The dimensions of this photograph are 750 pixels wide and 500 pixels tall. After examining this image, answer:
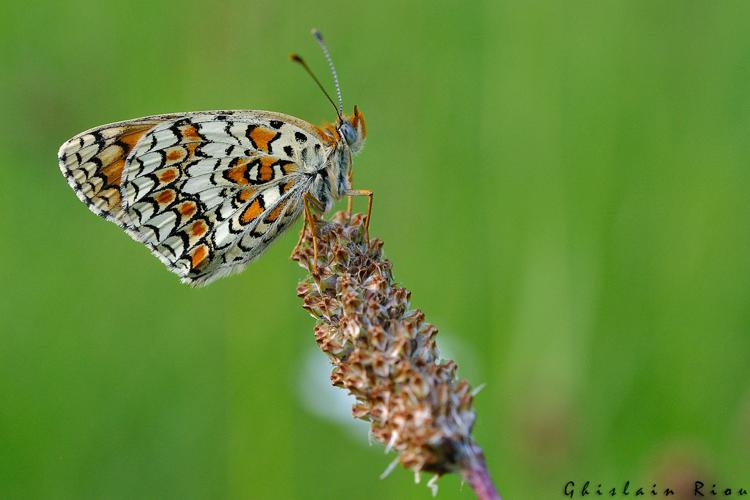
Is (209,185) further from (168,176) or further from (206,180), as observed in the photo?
(168,176)

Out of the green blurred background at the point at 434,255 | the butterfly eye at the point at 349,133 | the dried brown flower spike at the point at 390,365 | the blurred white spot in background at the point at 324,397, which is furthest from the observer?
the green blurred background at the point at 434,255

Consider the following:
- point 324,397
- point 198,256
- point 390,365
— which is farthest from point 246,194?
point 390,365

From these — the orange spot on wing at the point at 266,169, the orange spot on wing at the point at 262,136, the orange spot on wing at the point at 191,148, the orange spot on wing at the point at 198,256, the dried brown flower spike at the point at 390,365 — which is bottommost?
the dried brown flower spike at the point at 390,365

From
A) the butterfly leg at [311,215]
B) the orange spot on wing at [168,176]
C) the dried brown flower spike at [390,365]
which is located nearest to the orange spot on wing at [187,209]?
the orange spot on wing at [168,176]

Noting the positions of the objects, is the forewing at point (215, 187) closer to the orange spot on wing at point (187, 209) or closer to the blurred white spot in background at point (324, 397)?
the orange spot on wing at point (187, 209)

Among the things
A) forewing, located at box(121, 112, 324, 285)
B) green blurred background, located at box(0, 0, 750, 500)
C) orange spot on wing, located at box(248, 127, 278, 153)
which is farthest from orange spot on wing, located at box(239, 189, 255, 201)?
green blurred background, located at box(0, 0, 750, 500)

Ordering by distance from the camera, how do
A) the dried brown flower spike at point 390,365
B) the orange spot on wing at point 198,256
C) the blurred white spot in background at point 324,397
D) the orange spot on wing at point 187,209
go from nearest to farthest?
the dried brown flower spike at point 390,365 → the orange spot on wing at point 198,256 → the orange spot on wing at point 187,209 → the blurred white spot in background at point 324,397

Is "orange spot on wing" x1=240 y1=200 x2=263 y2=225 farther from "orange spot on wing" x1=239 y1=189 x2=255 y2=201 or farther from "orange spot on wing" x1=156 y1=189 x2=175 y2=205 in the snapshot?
"orange spot on wing" x1=156 y1=189 x2=175 y2=205

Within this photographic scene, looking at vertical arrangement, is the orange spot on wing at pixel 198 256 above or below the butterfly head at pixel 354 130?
below
